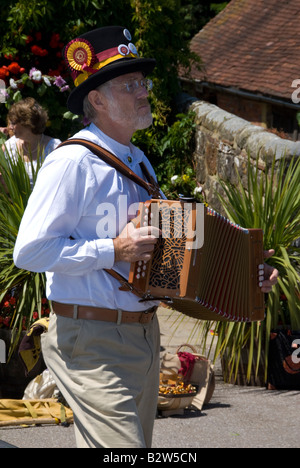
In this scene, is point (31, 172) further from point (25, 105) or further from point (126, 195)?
point (126, 195)

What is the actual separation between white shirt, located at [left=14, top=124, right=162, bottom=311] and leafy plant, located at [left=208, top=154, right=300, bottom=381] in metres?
2.65

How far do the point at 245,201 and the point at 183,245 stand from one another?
276cm

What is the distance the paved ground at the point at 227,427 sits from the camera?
16.1ft

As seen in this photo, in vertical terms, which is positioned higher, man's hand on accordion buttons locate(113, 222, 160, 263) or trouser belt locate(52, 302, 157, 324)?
man's hand on accordion buttons locate(113, 222, 160, 263)

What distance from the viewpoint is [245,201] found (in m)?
5.83

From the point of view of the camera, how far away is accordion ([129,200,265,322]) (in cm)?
311

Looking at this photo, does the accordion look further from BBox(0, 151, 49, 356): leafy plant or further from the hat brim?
BBox(0, 151, 49, 356): leafy plant

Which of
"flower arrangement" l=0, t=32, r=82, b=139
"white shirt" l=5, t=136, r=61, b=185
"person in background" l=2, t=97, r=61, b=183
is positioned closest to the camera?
"white shirt" l=5, t=136, r=61, b=185

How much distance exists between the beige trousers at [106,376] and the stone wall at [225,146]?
340cm

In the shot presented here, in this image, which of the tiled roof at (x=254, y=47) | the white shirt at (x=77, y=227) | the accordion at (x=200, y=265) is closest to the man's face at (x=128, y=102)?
the white shirt at (x=77, y=227)

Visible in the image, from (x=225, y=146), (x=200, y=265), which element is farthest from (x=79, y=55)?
(x=225, y=146)

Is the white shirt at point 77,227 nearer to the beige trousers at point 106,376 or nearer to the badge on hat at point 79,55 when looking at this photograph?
the beige trousers at point 106,376

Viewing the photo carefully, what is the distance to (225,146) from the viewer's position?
334 inches

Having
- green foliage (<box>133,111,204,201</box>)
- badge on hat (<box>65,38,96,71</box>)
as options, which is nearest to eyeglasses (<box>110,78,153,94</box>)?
badge on hat (<box>65,38,96,71</box>)
